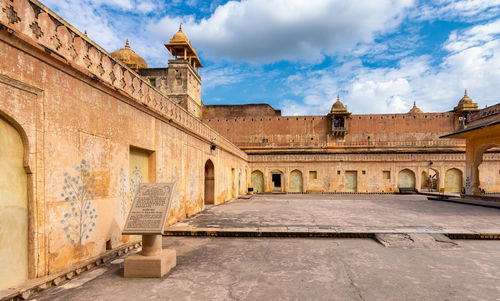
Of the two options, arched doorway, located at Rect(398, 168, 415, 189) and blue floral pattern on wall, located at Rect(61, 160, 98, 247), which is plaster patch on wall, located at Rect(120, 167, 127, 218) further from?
arched doorway, located at Rect(398, 168, 415, 189)

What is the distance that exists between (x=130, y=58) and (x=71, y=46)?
88.7 ft

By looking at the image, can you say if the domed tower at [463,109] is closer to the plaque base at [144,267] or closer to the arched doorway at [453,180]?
the arched doorway at [453,180]

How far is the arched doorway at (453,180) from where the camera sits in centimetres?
2120

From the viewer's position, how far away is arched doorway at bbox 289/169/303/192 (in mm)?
22219

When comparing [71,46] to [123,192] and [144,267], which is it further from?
[144,267]

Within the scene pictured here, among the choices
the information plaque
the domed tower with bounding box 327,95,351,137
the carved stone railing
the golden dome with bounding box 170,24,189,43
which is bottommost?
the information plaque

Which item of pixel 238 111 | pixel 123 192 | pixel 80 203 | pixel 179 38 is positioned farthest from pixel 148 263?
pixel 238 111

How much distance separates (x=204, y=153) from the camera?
10453 mm

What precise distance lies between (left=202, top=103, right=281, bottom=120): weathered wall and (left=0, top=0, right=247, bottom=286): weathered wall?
85.1 ft

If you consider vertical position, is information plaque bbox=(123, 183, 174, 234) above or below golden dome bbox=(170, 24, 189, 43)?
below

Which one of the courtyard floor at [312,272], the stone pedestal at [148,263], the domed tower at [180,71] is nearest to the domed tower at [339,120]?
the domed tower at [180,71]

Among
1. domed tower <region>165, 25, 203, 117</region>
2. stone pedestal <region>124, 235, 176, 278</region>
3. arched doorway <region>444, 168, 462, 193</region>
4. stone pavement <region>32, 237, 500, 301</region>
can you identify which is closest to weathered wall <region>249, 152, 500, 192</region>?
arched doorway <region>444, 168, 462, 193</region>

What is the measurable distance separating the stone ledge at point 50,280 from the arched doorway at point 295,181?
61.1 ft

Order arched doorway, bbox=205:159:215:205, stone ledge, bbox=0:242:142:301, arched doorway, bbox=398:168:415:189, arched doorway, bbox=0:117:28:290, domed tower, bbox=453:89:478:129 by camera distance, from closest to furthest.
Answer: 1. stone ledge, bbox=0:242:142:301
2. arched doorway, bbox=0:117:28:290
3. arched doorway, bbox=205:159:215:205
4. arched doorway, bbox=398:168:415:189
5. domed tower, bbox=453:89:478:129
